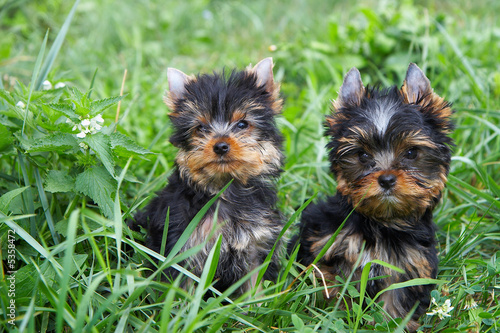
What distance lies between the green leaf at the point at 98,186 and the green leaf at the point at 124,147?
0.77 feet

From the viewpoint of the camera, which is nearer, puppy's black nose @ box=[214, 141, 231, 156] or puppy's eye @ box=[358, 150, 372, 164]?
puppy's black nose @ box=[214, 141, 231, 156]

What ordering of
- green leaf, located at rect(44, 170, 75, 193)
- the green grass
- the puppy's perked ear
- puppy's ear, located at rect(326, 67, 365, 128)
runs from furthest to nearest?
the puppy's perked ear
puppy's ear, located at rect(326, 67, 365, 128)
green leaf, located at rect(44, 170, 75, 193)
the green grass

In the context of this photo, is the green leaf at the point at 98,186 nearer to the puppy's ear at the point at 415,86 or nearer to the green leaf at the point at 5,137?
the green leaf at the point at 5,137

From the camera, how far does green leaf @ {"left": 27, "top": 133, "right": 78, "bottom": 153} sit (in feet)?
12.2

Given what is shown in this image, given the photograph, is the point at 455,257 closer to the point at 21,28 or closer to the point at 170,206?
the point at 170,206

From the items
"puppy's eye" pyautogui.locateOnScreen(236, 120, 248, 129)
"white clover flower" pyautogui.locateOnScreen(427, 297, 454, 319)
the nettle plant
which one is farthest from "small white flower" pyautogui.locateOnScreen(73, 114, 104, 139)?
"white clover flower" pyautogui.locateOnScreen(427, 297, 454, 319)

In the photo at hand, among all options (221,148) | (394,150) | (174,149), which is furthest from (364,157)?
(174,149)

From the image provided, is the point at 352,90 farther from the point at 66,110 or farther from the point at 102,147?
the point at 66,110

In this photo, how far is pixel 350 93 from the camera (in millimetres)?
4145

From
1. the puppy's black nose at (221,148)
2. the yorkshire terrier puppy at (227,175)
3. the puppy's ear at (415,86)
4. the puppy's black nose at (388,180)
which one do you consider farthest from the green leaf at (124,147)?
the puppy's ear at (415,86)

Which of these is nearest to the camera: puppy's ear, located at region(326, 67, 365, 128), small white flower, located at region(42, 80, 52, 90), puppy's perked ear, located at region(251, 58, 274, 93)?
puppy's ear, located at region(326, 67, 365, 128)

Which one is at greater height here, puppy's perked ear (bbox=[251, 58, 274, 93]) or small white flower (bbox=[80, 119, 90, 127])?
puppy's perked ear (bbox=[251, 58, 274, 93])

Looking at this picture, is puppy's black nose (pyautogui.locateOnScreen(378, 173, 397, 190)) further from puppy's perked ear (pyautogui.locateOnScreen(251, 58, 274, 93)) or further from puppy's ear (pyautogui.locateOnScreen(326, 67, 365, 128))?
puppy's perked ear (pyautogui.locateOnScreen(251, 58, 274, 93))

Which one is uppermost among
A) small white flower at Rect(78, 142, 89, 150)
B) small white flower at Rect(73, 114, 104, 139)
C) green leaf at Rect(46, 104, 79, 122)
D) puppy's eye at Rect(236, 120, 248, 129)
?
green leaf at Rect(46, 104, 79, 122)
